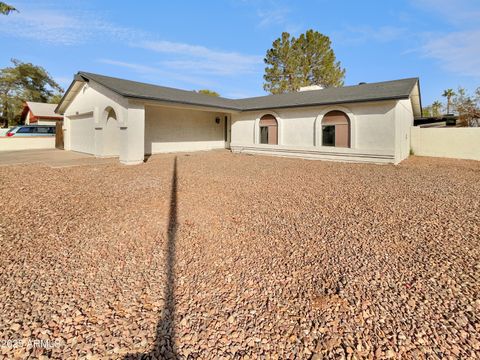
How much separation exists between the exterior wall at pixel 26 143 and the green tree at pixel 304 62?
79.1 ft

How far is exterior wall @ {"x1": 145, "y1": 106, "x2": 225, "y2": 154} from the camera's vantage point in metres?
16.9

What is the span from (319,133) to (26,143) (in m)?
21.6

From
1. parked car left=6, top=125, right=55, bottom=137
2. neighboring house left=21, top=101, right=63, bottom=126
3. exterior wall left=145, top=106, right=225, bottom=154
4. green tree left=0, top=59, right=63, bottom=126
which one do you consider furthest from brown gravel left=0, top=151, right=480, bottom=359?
green tree left=0, top=59, right=63, bottom=126

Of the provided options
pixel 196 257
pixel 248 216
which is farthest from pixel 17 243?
pixel 248 216

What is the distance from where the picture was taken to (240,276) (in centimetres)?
342

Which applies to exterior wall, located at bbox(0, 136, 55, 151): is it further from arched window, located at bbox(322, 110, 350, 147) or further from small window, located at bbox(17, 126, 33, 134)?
arched window, located at bbox(322, 110, 350, 147)

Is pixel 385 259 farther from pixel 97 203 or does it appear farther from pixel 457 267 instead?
pixel 97 203

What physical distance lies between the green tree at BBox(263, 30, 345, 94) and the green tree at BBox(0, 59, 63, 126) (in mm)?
36646

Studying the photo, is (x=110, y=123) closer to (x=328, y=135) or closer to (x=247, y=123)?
(x=247, y=123)

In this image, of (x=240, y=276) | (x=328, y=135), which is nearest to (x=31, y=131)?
(x=328, y=135)

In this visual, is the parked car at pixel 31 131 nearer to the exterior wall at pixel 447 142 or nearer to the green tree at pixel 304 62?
the green tree at pixel 304 62

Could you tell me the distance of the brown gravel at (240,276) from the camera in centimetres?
238

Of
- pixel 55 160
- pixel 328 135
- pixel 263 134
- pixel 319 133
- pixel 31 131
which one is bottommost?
pixel 55 160

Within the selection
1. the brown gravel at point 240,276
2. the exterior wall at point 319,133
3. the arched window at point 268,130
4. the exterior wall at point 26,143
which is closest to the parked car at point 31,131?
the exterior wall at point 26,143
